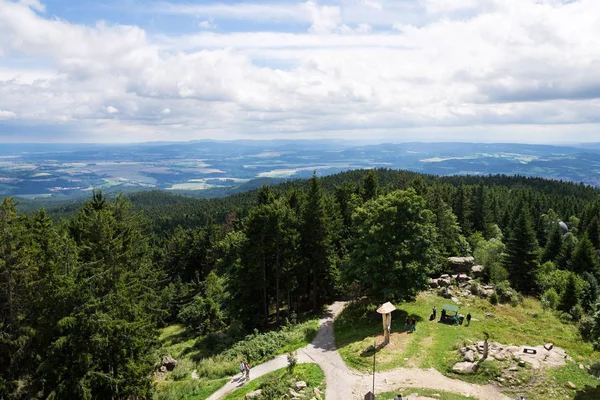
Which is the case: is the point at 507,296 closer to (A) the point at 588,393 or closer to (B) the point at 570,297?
(B) the point at 570,297

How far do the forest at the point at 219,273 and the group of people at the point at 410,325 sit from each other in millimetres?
2332

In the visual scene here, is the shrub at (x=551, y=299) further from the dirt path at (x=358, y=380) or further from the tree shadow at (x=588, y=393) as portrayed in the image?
the dirt path at (x=358, y=380)

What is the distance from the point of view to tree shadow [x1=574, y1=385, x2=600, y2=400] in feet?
62.4

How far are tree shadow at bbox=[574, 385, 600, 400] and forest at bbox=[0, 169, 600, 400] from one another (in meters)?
2.49

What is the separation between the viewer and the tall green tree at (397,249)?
3180 centimetres

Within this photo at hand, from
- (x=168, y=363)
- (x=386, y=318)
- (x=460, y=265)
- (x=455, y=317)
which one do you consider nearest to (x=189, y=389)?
(x=168, y=363)

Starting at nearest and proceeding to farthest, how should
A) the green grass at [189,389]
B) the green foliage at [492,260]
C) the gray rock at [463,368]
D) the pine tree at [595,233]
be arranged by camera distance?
the gray rock at [463,368] → the green grass at [189,389] → the green foliage at [492,260] → the pine tree at [595,233]

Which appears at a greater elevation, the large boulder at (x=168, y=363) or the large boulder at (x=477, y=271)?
the large boulder at (x=477, y=271)

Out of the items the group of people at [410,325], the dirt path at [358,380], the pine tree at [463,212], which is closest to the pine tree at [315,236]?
the group of people at [410,325]

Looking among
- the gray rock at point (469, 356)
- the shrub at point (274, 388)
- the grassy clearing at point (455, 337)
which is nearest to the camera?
the shrub at point (274, 388)

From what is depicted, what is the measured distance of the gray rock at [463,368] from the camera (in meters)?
22.4

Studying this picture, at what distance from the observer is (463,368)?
22547 millimetres

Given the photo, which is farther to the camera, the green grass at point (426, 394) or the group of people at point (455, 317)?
the group of people at point (455, 317)

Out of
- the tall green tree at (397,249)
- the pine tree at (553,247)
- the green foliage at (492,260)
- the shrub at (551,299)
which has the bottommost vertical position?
the pine tree at (553,247)
